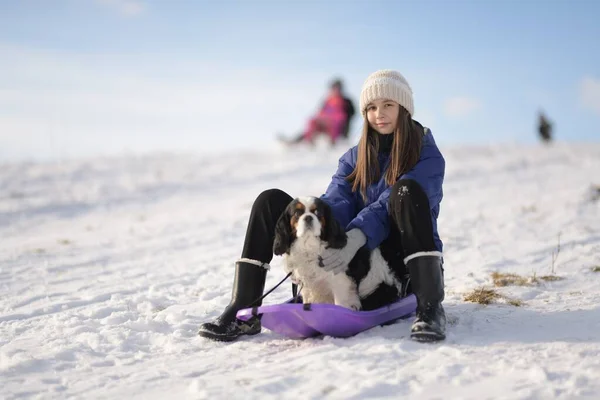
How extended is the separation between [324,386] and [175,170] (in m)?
12.5

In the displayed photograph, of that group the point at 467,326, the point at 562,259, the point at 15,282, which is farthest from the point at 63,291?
the point at 562,259

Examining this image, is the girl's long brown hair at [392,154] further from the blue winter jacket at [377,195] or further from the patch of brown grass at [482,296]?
the patch of brown grass at [482,296]

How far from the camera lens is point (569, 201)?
7914mm

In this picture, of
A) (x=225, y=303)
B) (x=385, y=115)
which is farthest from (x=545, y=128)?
(x=225, y=303)

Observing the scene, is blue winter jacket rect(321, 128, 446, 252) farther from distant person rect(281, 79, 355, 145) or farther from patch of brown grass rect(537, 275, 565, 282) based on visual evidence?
distant person rect(281, 79, 355, 145)

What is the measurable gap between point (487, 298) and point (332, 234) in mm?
1549

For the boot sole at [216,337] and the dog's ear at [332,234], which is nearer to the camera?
the dog's ear at [332,234]

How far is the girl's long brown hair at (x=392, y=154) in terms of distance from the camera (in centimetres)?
344

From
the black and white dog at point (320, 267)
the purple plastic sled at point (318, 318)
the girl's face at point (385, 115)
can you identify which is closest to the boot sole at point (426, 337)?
the purple plastic sled at point (318, 318)

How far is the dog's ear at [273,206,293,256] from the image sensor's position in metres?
3.13

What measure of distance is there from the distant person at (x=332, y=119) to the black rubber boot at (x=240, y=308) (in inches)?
609

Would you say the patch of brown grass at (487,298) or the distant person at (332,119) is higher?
the distant person at (332,119)

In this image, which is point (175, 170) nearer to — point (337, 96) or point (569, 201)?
point (337, 96)

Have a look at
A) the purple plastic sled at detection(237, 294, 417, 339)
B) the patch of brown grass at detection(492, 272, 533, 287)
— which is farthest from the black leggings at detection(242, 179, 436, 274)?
the patch of brown grass at detection(492, 272, 533, 287)
